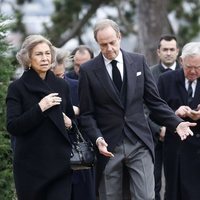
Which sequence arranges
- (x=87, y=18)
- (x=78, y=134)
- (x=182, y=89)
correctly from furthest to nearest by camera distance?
(x=87, y=18) → (x=182, y=89) → (x=78, y=134)

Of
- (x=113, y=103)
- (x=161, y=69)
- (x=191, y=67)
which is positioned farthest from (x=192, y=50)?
(x=161, y=69)

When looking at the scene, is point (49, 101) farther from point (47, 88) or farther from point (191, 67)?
point (191, 67)

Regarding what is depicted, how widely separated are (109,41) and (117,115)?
26.0 inches

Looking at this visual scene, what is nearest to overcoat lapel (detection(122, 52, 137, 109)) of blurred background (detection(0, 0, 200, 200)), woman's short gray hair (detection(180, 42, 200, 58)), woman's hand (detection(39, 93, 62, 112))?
woman's hand (detection(39, 93, 62, 112))

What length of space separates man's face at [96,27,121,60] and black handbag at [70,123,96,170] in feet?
2.41

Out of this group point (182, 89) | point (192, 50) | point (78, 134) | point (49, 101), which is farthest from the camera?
point (182, 89)

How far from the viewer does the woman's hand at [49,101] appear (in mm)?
7211

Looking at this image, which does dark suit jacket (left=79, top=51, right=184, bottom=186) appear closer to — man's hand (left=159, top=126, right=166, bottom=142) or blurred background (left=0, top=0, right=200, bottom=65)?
man's hand (left=159, top=126, right=166, bottom=142)

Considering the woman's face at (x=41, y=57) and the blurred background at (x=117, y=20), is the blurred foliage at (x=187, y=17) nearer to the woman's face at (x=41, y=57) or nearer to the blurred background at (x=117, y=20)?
the blurred background at (x=117, y=20)

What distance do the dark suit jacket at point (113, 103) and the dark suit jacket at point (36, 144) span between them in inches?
11.3

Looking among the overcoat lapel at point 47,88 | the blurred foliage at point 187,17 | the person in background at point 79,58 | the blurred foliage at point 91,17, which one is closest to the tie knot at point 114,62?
the overcoat lapel at point 47,88

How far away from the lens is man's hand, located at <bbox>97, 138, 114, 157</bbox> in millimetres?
7207

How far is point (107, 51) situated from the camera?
24.5 feet

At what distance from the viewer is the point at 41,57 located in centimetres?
743
